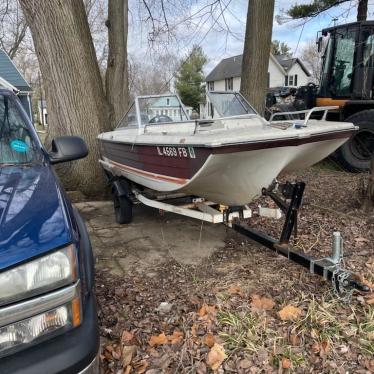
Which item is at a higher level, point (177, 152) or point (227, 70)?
point (227, 70)

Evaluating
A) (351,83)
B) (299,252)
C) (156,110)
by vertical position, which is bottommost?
(299,252)

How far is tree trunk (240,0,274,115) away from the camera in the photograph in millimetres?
7457

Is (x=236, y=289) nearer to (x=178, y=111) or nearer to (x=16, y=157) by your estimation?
(x=16, y=157)

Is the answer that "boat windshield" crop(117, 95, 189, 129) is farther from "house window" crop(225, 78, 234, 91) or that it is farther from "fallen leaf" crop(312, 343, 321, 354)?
"house window" crop(225, 78, 234, 91)

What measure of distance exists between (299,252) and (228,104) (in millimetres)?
2601

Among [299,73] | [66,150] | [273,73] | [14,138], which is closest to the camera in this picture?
[14,138]

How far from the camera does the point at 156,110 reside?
5582mm

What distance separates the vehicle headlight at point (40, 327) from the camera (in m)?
1.69

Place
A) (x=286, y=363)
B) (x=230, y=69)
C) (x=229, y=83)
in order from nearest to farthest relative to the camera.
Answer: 1. (x=286, y=363)
2. (x=229, y=83)
3. (x=230, y=69)

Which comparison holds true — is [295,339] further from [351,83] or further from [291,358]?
[351,83]

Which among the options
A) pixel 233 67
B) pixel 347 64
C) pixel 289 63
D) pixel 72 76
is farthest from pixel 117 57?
pixel 289 63

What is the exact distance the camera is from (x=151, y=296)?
353 centimetres

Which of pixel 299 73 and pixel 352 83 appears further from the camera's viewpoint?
pixel 299 73

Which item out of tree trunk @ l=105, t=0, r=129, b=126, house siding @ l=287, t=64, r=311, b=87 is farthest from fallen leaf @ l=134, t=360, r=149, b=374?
house siding @ l=287, t=64, r=311, b=87
